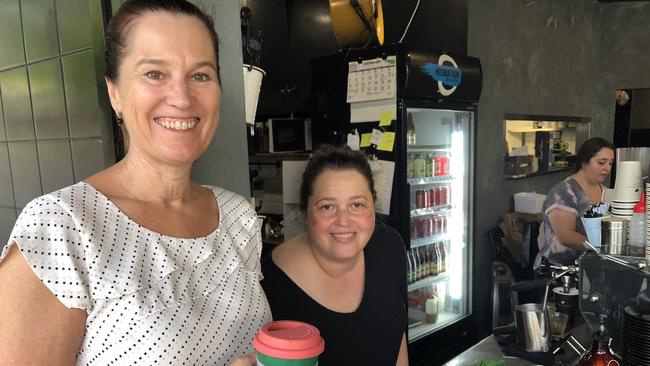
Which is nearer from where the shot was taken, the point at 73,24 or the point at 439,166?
the point at 73,24

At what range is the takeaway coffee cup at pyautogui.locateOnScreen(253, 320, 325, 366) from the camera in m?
0.83

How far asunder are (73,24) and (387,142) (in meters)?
2.22

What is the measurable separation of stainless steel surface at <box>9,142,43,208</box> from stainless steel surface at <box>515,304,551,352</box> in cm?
208

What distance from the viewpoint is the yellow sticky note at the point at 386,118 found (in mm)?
3268

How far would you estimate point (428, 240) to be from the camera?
380 cm

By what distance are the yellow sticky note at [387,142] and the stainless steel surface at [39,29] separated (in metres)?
2.20

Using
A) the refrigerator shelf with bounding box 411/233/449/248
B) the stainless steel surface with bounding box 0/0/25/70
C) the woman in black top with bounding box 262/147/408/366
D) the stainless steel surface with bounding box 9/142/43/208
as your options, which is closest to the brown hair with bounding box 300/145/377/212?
the woman in black top with bounding box 262/147/408/366

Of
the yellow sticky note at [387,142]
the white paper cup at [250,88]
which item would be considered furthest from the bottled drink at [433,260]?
the white paper cup at [250,88]

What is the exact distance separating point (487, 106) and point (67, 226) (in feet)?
13.8

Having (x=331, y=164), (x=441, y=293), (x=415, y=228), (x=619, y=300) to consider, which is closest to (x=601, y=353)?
(x=619, y=300)

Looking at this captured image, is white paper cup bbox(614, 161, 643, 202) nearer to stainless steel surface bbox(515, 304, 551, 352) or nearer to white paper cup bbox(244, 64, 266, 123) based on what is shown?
stainless steel surface bbox(515, 304, 551, 352)

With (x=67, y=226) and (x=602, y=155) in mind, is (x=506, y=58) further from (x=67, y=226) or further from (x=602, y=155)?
(x=67, y=226)

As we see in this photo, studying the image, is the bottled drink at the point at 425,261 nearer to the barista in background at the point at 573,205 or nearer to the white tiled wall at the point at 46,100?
the barista in background at the point at 573,205

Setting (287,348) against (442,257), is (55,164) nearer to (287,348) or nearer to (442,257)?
(287,348)
